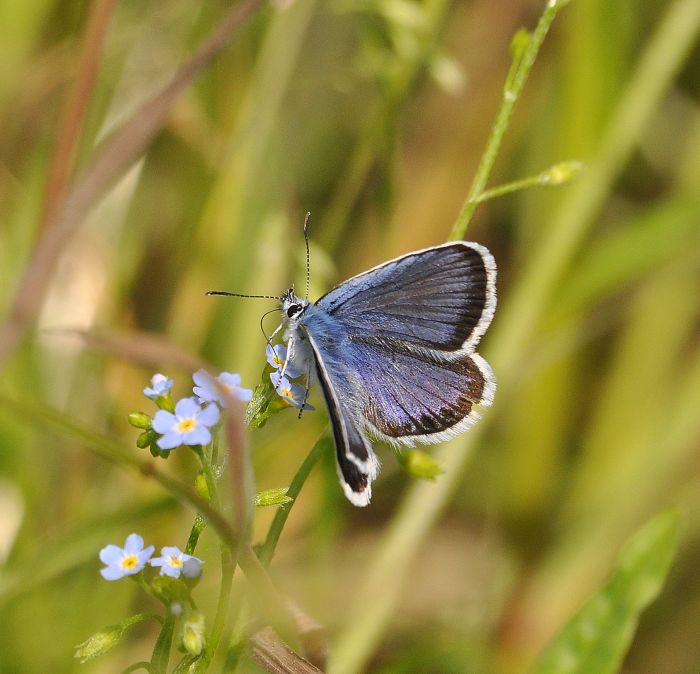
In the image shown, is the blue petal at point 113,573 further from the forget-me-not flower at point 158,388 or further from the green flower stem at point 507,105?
the green flower stem at point 507,105

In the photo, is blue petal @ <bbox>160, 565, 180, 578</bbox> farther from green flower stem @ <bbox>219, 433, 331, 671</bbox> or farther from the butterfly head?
the butterfly head

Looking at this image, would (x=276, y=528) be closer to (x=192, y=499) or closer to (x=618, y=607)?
(x=192, y=499)

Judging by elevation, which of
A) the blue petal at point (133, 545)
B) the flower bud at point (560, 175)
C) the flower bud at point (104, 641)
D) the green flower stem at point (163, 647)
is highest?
the flower bud at point (560, 175)

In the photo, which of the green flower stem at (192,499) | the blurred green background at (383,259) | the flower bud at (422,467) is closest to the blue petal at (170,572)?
the green flower stem at (192,499)

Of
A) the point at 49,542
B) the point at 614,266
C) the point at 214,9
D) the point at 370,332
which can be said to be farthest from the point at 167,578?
the point at 214,9

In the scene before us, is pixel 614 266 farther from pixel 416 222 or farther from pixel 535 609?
pixel 535 609

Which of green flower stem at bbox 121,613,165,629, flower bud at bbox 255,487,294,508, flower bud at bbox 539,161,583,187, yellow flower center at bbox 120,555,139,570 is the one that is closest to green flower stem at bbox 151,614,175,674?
green flower stem at bbox 121,613,165,629
